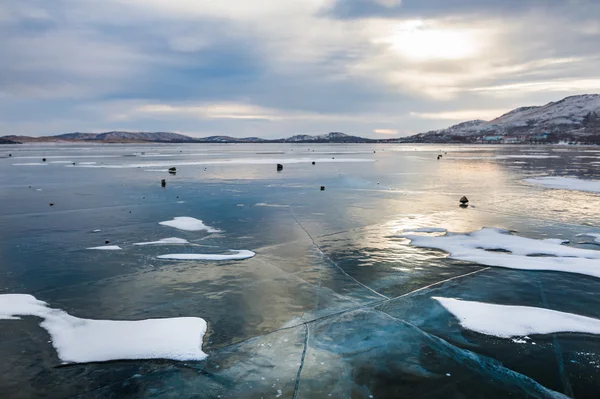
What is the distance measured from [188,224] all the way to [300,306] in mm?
9156

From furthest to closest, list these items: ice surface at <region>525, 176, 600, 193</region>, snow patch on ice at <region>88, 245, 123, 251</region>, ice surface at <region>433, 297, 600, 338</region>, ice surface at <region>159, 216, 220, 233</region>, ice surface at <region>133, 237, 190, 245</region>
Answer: ice surface at <region>525, 176, 600, 193</region> < ice surface at <region>159, 216, 220, 233</region> < ice surface at <region>133, 237, 190, 245</region> < snow patch on ice at <region>88, 245, 123, 251</region> < ice surface at <region>433, 297, 600, 338</region>

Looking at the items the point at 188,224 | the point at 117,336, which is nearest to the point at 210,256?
the point at 188,224

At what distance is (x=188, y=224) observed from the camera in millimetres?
16516

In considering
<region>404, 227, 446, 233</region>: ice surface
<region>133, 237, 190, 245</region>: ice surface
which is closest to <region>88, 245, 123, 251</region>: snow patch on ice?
<region>133, 237, 190, 245</region>: ice surface

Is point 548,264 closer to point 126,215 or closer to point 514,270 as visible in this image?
point 514,270

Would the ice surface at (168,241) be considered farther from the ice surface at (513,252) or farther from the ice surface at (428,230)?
the ice surface at (428,230)

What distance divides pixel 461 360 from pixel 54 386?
604 cm

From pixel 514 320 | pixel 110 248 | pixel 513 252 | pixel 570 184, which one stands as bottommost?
pixel 514 320

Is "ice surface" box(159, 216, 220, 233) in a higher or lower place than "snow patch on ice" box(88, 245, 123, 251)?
higher

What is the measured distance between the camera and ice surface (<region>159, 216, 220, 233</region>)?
15.7 meters

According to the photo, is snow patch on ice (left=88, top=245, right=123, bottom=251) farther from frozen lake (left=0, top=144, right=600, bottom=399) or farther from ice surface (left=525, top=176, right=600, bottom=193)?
ice surface (left=525, top=176, right=600, bottom=193)

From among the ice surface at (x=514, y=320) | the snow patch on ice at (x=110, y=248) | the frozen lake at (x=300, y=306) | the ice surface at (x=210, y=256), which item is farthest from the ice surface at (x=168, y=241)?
the ice surface at (x=514, y=320)

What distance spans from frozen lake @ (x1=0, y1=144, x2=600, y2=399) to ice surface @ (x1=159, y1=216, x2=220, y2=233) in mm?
122

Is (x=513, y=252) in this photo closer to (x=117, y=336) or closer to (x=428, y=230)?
(x=428, y=230)
